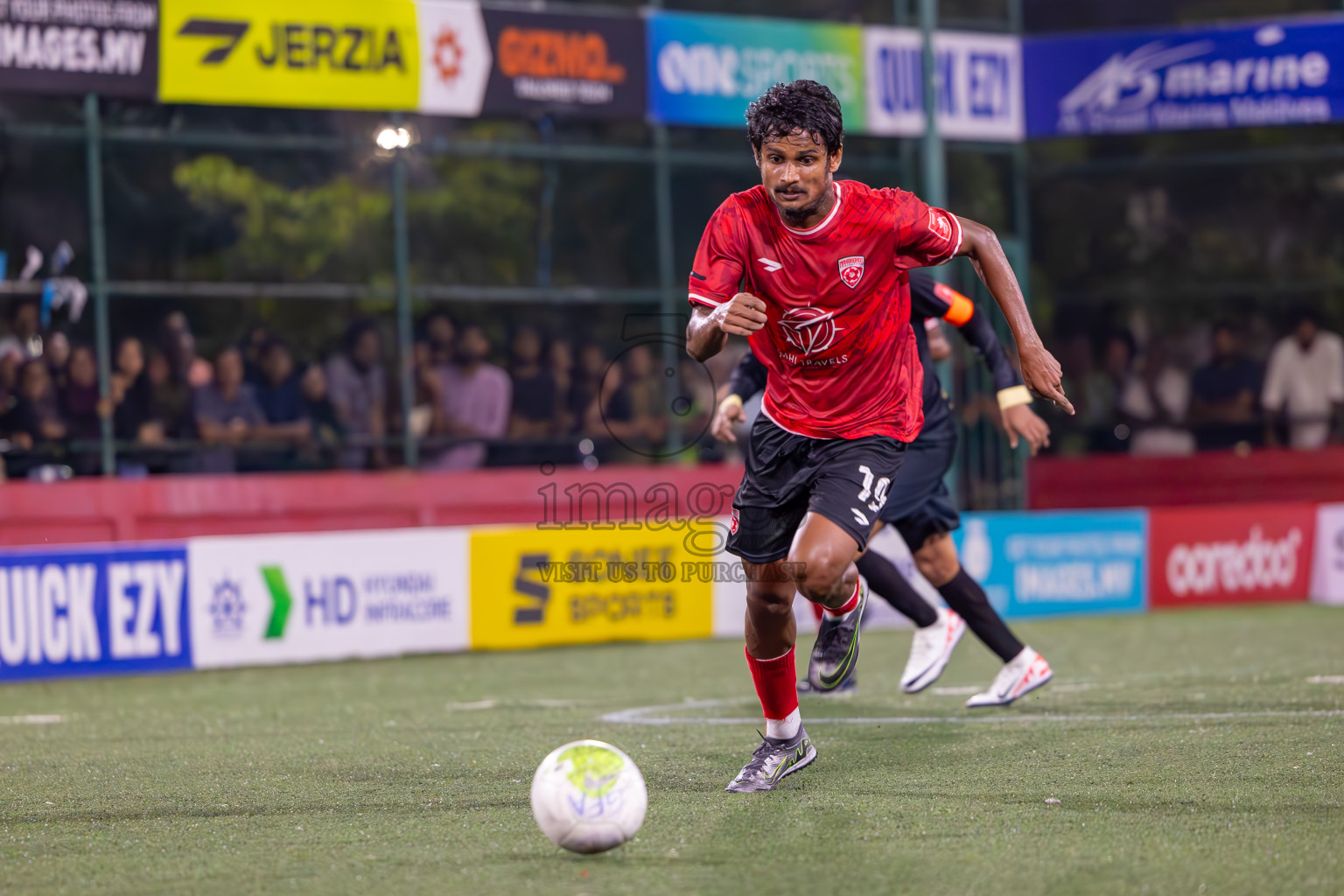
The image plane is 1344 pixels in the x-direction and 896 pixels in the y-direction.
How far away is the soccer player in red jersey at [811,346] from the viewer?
17.4ft

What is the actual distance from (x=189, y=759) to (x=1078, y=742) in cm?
356

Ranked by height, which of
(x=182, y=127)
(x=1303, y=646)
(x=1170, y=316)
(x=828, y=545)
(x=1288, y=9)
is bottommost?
(x=1303, y=646)

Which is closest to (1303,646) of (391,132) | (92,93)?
(391,132)

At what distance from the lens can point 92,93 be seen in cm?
1411

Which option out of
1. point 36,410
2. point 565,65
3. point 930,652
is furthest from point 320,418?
point 930,652

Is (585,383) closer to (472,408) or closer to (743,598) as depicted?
(472,408)

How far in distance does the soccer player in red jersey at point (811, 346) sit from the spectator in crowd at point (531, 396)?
9.68 metres

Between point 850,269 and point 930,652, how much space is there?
2969 mm

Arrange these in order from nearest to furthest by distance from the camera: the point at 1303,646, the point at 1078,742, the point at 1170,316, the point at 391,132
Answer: the point at 1078,742 → the point at 1303,646 → the point at 391,132 → the point at 1170,316

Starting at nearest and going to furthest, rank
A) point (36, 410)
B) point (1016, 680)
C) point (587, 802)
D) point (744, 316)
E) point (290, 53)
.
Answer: point (587, 802), point (744, 316), point (1016, 680), point (36, 410), point (290, 53)

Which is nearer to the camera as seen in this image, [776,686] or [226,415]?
[776,686]

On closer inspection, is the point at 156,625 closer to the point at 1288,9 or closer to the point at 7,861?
the point at 7,861

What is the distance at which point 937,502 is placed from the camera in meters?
7.58

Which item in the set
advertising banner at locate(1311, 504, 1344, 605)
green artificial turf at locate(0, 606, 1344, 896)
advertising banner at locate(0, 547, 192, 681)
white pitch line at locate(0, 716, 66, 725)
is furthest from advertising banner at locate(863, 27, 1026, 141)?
white pitch line at locate(0, 716, 66, 725)
